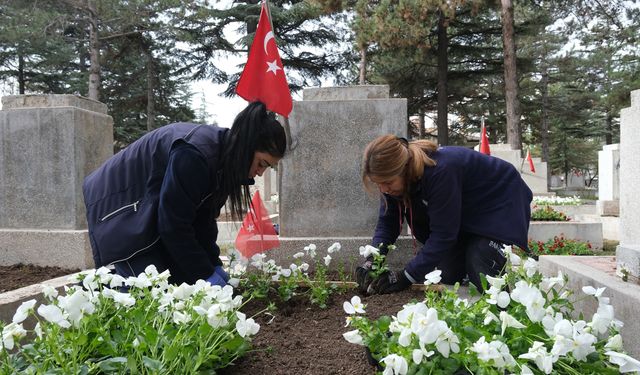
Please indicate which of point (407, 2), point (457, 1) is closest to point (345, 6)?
point (407, 2)

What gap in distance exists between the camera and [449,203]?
7.41ft

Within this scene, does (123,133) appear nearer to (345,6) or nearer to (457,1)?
(345,6)

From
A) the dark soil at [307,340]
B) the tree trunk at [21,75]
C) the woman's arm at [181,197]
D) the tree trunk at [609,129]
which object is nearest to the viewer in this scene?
the dark soil at [307,340]

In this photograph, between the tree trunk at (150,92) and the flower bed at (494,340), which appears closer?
the flower bed at (494,340)

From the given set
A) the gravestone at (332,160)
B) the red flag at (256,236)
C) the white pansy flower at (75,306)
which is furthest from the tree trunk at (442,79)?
the white pansy flower at (75,306)

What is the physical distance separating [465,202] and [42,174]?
10.6 feet

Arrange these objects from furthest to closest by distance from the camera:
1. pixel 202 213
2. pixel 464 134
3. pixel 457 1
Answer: pixel 464 134, pixel 457 1, pixel 202 213

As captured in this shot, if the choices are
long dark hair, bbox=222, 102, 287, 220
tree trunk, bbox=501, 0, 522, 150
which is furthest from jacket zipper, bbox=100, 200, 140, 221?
tree trunk, bbox=501, 0, 522, 150

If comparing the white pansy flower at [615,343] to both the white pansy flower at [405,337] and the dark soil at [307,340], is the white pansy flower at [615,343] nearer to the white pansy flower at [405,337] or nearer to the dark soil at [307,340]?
the white pansy flower at [405,337]

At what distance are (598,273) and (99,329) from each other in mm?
1909

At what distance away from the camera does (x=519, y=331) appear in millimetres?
1234

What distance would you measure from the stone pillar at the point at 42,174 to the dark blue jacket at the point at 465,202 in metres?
2.60

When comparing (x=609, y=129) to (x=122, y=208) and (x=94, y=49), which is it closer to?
(x=94, y=49)

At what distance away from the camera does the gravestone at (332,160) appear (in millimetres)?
3467
